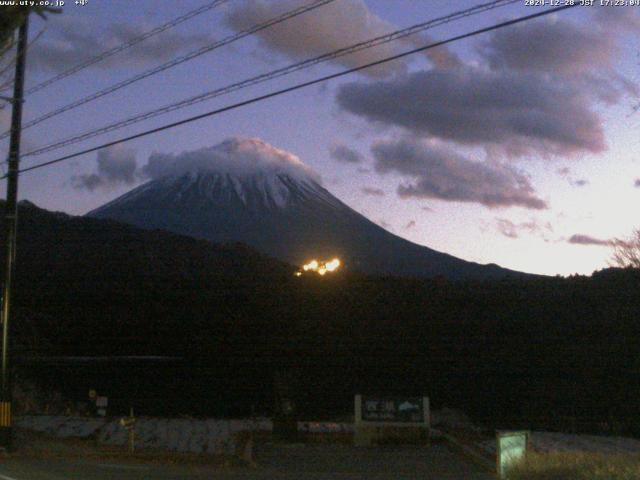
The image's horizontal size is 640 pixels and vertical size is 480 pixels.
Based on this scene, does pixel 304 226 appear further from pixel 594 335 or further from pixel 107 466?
pixel 107 466

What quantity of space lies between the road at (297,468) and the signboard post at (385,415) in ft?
2.57

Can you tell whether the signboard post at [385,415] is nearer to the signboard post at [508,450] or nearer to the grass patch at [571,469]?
the grass patch at [571,469]

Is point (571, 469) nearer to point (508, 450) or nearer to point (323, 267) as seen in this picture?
point (508, 450)

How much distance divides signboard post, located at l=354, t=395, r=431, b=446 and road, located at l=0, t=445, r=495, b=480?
2.57ft

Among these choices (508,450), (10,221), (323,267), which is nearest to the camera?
(508,450)

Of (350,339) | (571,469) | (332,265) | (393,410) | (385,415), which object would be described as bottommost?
(571,469)

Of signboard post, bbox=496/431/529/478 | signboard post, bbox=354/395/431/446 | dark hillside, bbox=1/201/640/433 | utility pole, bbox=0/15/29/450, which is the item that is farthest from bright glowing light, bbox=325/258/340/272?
signboard post, bbox=496/431/529/478

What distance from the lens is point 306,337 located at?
37.6 m

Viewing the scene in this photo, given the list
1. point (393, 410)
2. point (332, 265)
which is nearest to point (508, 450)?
point (393, 410)

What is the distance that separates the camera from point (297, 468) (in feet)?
58.9

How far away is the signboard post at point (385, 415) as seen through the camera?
22234mm

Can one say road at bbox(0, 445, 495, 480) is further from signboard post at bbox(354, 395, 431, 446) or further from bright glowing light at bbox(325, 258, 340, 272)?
bright glowing light at bbox(325, 258, 340, 272)

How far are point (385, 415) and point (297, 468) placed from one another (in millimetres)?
4972

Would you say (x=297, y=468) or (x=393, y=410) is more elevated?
(x=393, y=410)
